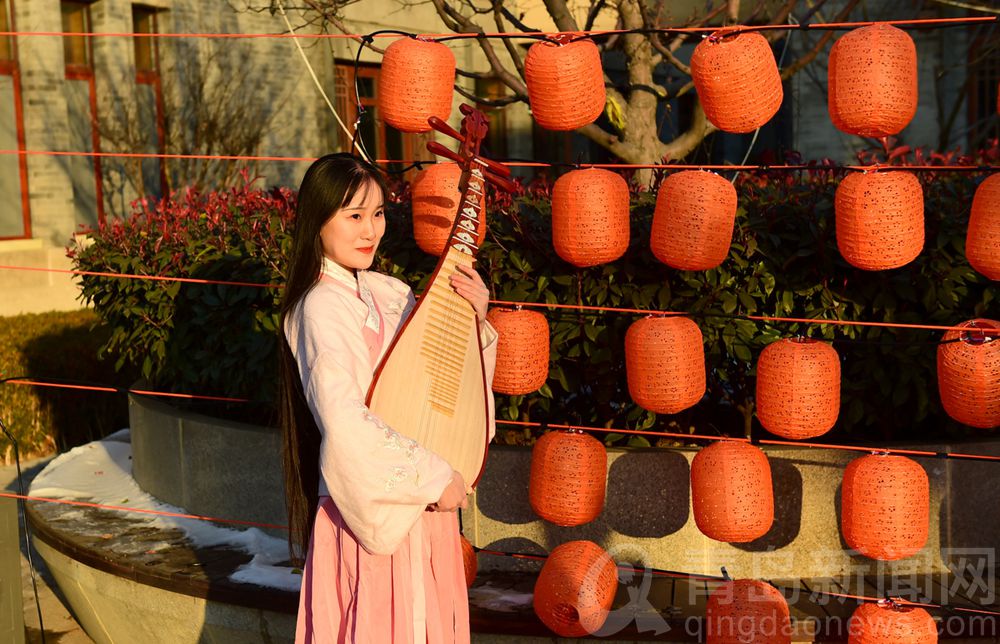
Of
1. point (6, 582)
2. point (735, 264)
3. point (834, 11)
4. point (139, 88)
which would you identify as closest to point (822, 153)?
point (834, 11)

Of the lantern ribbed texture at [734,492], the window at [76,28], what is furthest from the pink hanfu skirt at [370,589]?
the window at [76,28]

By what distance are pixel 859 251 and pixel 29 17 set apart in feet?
35.5

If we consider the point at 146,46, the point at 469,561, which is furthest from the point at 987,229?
the point at 146,46

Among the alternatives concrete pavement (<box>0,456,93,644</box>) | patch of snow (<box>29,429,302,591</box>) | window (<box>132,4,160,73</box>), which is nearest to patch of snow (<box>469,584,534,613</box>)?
patch of snow (<box>29,429,302,591</box>)

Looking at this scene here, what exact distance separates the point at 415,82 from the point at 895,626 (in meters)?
2.44

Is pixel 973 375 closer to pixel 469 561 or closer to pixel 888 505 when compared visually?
pixel 888 505

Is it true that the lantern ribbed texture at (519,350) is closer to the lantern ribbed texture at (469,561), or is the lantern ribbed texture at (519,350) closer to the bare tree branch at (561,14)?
the lantern ribbed texture at (469,561)

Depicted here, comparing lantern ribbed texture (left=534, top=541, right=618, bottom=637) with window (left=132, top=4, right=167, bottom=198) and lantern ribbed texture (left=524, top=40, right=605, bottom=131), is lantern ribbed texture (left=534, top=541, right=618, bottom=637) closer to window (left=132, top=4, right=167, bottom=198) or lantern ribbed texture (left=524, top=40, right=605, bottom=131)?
lantern ribbed texture (left=524, top=40, right=605, bottom=131)

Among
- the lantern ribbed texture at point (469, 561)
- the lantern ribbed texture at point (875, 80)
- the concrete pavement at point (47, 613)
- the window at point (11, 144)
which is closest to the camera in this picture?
the lantern ribbed texture at point (875, 80)

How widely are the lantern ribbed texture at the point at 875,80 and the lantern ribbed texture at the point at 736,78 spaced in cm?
22

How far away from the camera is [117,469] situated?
20.2ft

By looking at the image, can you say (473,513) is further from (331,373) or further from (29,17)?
(29,17)

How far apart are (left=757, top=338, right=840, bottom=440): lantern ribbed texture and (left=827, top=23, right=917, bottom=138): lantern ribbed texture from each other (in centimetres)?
76

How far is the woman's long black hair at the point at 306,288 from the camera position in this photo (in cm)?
281
